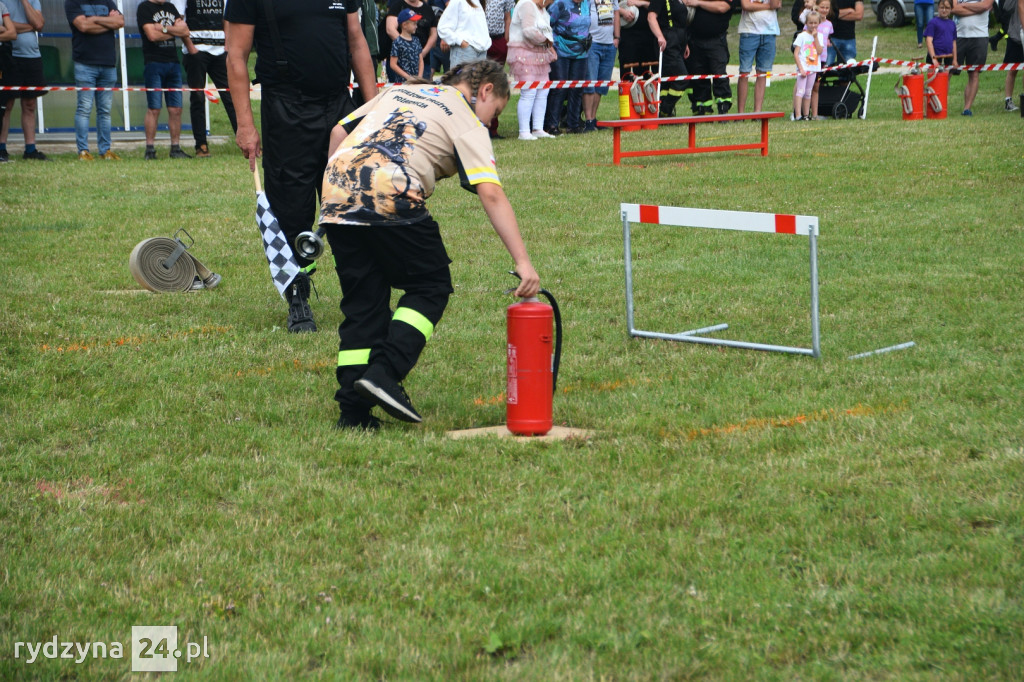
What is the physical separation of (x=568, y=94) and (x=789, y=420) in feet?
44.9

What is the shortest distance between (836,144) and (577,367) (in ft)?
33.2

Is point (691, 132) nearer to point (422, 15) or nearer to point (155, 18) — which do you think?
point (422, 15)

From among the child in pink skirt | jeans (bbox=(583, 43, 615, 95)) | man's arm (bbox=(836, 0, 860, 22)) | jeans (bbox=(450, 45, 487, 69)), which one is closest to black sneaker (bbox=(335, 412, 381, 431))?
jeans (bbox=(450, 45, 487, 69))

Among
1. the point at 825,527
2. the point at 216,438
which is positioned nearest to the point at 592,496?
the point at 825,527

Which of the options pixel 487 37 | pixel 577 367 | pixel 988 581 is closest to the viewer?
pixel 988 581

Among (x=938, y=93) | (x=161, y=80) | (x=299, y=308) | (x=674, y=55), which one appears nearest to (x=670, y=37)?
(x=674, y=55)

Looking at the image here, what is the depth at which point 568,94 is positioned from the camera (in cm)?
1803

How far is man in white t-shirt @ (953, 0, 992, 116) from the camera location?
1855cm

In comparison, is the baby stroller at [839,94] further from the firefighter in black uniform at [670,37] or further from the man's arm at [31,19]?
the man's arm at [31,19]

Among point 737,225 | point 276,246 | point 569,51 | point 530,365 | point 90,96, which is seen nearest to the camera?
point 530,365

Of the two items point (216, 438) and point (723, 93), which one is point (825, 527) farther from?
point (723, 93)

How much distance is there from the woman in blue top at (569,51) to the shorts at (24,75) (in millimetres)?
7177

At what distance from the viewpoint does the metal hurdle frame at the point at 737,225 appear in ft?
19.2

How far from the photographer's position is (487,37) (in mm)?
16141
